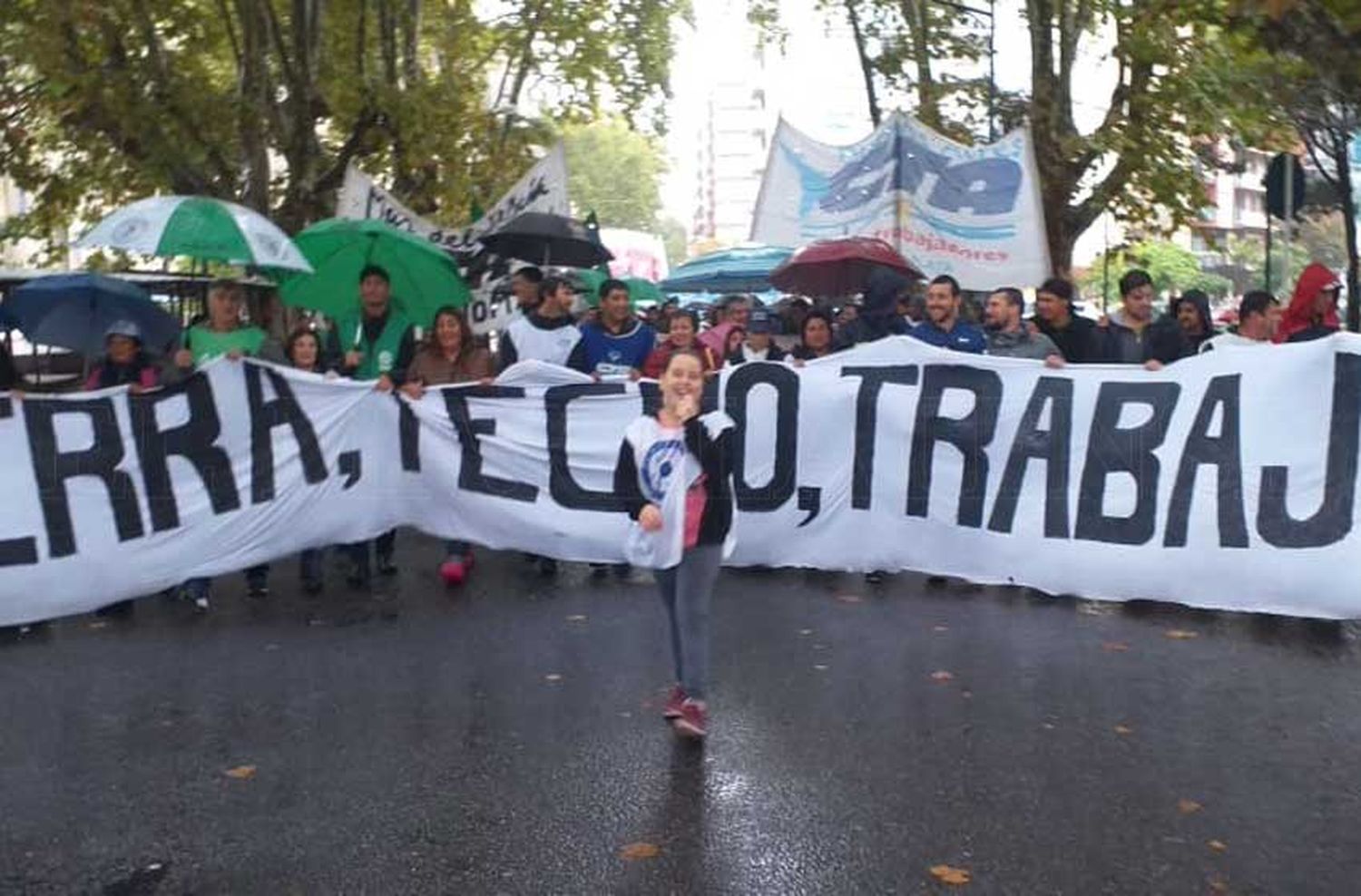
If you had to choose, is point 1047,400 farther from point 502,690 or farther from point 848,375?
point 502,690

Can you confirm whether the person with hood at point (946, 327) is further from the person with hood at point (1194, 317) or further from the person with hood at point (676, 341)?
the person with hood at point (1194, 317)

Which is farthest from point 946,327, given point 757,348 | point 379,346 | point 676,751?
point 676,751

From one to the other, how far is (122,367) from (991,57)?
474 inches

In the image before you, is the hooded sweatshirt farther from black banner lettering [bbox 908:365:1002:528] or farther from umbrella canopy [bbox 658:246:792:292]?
umbrella canopy [bbox 658:246:792:292]

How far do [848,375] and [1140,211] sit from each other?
27.6ft

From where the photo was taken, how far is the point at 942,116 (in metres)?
18.2

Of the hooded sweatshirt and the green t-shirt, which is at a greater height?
the green t-shirt

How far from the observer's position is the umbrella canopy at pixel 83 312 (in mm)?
11461

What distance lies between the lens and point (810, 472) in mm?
9344

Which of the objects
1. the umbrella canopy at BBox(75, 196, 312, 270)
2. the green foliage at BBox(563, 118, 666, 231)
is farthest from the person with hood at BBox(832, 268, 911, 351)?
the green foliage at BBox(563, 118, 666, 231)

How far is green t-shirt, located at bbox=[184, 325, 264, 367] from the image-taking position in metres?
9.13

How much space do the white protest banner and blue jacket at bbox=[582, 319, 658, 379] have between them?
17.9ft

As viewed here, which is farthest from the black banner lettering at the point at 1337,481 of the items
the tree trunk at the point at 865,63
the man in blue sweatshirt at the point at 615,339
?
the tree trunk at the point at 865,63

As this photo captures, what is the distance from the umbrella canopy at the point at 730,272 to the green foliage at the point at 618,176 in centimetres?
5668
